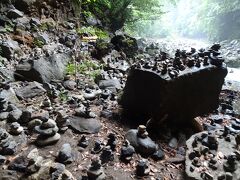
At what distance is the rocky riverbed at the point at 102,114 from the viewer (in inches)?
129

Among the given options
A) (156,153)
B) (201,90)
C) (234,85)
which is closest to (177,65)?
(201,90)

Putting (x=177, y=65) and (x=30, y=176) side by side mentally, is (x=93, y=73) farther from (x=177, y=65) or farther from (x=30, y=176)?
(x=30, y=176)

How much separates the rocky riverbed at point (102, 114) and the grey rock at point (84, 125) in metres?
0.01

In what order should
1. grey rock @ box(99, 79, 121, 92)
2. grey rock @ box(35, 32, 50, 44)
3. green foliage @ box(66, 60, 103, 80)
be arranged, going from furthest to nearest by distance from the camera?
grey rock @ box(35, 32, 50, 44) < green foliage @ box(66, 60, 103, 80) < grey rock @ box(99, 79, 121, 92)

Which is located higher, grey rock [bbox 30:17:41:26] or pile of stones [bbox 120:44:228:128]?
grey rock [bbox 30:17:41:26]

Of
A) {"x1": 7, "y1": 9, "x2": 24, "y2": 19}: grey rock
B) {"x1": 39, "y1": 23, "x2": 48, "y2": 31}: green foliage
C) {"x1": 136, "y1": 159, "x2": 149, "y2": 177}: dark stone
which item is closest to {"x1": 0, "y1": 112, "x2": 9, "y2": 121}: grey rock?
{"x1": 136, "y1": 159, "x2": 149, "y2": 177}: dark stone

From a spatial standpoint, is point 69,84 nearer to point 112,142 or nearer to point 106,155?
point 112,142

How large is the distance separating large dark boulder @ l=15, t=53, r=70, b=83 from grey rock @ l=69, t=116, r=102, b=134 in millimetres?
1613

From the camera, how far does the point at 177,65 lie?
4738 mm

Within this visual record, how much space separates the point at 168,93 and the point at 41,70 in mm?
2571

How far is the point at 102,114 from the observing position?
15.4 feet

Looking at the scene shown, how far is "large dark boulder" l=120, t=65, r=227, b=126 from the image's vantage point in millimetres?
4359

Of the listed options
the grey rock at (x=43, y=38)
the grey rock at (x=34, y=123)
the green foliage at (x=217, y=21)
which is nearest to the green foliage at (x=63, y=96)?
the grey rock at (x=34, y=123)

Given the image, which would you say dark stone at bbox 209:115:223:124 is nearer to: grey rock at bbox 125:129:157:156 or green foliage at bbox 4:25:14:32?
grey rock at bbox 125:129:157:156
